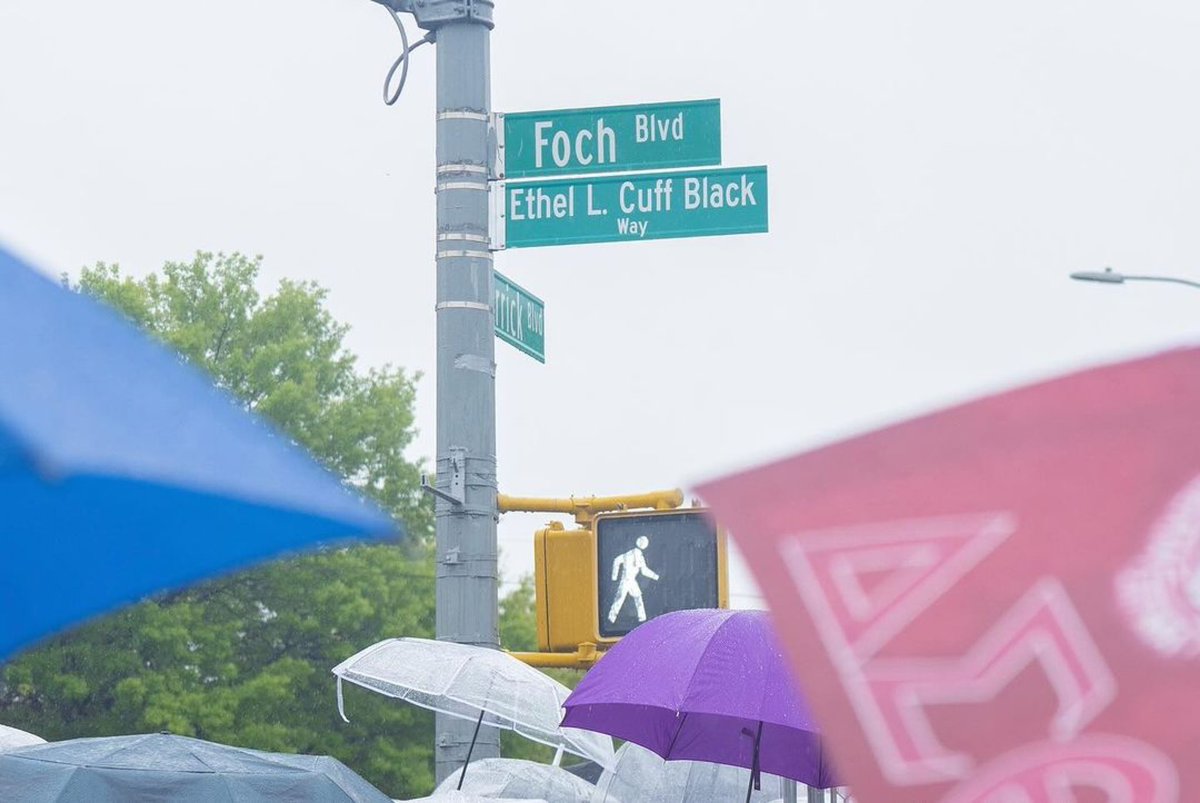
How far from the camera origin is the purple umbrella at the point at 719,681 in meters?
9.14

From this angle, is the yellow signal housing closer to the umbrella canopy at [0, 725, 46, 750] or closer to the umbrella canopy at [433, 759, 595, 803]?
the umbrella canopy at [433, 759, 595, 803]

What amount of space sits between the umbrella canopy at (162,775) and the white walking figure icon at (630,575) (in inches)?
147

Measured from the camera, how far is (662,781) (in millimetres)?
14359

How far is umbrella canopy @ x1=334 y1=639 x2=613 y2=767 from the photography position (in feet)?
34.3

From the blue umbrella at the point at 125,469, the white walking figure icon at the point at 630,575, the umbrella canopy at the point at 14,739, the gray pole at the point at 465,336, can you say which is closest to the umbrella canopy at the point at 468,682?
the gray pole at the point at 465,336

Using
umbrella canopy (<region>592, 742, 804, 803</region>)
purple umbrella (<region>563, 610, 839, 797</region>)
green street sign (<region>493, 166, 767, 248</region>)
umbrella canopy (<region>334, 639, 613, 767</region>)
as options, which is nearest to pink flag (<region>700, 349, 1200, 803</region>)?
purple umbrella (<region>563, 610, 839, 797</region>)

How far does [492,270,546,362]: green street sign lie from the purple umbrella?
1.90m

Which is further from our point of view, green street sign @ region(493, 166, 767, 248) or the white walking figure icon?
the white walking figure icon

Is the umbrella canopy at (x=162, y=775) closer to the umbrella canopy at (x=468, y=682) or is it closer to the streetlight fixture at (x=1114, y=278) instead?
the umbrella canopy at (x=468, y=682)

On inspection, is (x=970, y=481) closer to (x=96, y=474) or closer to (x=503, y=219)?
(x=96, y=474)

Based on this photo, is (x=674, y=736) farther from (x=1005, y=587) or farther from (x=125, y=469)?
(x=1005, y=587)

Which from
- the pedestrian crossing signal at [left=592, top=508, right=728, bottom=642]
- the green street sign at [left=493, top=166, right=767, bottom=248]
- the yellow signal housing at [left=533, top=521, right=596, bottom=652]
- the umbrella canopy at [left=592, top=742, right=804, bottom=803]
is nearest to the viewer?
the green street sign at [left=493, top=166, right=767, bottom=248]

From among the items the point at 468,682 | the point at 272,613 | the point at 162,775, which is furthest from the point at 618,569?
the point at 272,613

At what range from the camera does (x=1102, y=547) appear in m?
2.49
